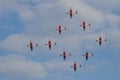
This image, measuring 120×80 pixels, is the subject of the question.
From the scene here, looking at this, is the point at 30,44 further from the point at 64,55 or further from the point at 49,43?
the point at 64,55

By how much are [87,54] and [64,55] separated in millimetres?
17419

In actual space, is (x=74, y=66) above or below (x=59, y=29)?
below

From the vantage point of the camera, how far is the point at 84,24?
181 m

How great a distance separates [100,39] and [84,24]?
59.7 ft

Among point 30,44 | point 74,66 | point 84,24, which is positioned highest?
point 84,24

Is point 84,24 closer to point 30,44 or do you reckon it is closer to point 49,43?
point 49,43

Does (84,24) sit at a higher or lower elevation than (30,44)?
higher

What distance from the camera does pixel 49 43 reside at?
179500 mm

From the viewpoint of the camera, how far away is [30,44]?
182750mm

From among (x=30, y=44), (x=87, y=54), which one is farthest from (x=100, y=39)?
(x=30, y=44)

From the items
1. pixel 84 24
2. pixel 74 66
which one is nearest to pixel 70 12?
pixel 84 24

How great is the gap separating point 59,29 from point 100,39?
32.3m

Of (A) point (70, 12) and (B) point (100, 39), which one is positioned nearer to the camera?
(A) point (70, 12)

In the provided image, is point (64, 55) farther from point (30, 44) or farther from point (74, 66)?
point (30, 44)
